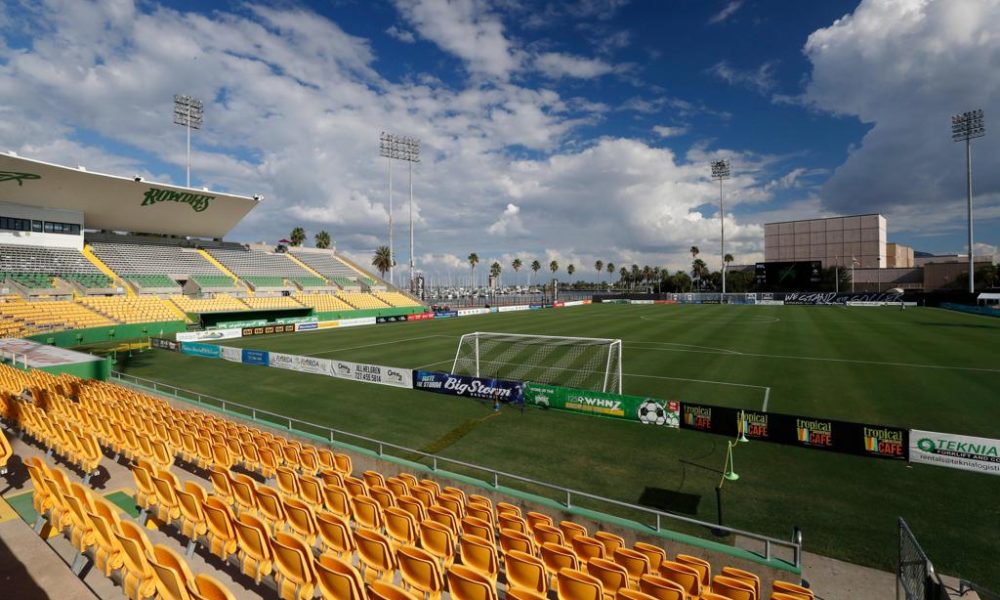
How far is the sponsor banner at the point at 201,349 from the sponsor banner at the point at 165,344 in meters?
1.48

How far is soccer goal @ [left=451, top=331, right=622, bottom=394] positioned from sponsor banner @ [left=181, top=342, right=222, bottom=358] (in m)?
16.6

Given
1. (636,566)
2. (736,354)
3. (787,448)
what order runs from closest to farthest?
(636,566) → (787,448) → (736,354)

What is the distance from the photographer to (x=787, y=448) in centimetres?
1460

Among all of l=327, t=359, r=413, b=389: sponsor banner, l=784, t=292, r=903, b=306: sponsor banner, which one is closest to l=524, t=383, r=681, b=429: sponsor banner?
l=327, t=359, r=413, b=389: sponsor banner

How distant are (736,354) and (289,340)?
36.7m

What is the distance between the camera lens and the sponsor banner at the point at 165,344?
34.7 meters

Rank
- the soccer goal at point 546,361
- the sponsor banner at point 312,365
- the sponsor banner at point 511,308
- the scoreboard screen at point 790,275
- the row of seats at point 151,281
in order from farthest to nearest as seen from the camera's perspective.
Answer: the scoreboard screen at point 790,275
the sponsor banner at point 511,308
the row of seats at point 151,281
the sponsor banner at point 312,365
the soccer goal at point 546,361

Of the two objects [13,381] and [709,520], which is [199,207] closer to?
[13,381]

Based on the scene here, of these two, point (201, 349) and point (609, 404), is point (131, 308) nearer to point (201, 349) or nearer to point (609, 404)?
point (201, 349)

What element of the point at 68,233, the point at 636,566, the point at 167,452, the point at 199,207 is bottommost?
the point at 636,566

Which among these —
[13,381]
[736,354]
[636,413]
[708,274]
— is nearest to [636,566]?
[636,413]

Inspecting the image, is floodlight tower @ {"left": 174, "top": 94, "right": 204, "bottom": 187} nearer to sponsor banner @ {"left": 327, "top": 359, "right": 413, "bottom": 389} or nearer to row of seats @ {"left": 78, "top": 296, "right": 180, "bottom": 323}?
row of seats @ {"left": 78, "top": 296, "right": 180, "bottom": 323}

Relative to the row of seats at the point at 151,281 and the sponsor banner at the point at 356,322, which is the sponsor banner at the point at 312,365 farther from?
the row of seats at the point at 151,281

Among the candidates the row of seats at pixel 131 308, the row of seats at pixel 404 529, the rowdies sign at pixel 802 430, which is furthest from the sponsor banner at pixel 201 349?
the rowdies sign at pixel 802 430
